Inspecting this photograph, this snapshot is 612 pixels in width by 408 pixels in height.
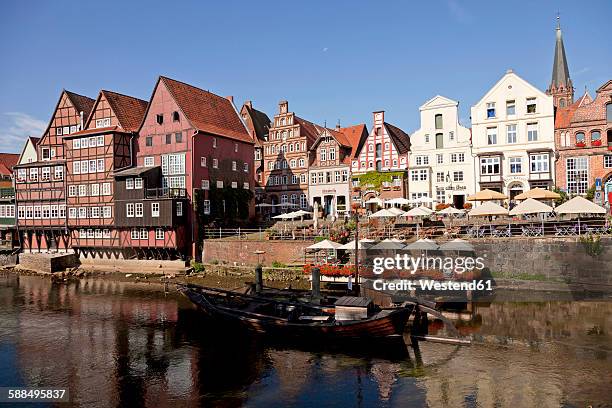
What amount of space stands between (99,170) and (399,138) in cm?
3436

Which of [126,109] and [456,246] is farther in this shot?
[126,109]

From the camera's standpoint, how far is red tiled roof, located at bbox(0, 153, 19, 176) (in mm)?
74125

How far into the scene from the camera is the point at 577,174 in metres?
41.4

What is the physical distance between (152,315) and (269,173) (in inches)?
1259

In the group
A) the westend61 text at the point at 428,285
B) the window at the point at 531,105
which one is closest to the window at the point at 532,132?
the window at the point at 531,105

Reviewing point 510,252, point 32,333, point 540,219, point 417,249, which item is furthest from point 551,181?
point 32,333

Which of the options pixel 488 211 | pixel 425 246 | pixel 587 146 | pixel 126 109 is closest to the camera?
pixel 425 246

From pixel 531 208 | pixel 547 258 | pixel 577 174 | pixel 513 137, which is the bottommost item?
pixel 547 258

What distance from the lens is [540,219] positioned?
3362 centimetres

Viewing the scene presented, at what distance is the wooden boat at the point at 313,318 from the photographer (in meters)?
20.4

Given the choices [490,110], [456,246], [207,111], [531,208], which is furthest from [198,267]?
[490,110]

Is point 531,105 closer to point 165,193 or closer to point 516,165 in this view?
point 516,165

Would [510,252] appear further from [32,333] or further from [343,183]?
[32,333]

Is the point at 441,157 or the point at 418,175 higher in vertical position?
the point at 441,157
